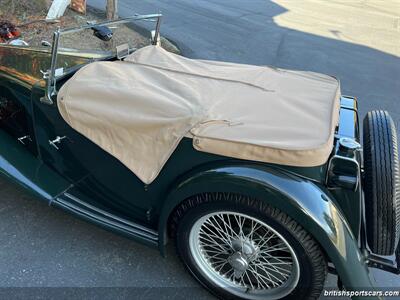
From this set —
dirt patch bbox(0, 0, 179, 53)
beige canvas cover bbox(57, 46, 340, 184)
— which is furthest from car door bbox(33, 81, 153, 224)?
dirt patch bbox(0, 0, 179, 53)

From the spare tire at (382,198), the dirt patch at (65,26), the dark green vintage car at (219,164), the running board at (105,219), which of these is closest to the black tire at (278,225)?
the dark green vintage car at (219,164)

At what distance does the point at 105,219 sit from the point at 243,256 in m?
0.87

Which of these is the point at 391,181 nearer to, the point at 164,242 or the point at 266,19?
the point at 164,242

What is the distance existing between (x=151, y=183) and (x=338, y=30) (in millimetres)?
8394

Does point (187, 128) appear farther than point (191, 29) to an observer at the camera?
No

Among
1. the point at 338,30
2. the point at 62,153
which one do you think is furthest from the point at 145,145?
the point at 338,30

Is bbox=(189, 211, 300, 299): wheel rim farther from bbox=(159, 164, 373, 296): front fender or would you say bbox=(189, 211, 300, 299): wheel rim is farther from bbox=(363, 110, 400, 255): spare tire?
bbox=(363, 110, 400, 255): spare tire

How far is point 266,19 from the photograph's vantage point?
985cm

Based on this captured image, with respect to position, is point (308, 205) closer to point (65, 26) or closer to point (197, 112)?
point (197, 112)

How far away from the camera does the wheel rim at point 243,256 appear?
222 cm

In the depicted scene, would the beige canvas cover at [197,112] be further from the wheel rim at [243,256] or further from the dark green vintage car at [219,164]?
the wheel rim at [243,256]

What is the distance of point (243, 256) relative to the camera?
2311mm

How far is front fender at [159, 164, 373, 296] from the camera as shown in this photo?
196cm

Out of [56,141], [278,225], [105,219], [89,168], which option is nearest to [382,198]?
[278,225]
